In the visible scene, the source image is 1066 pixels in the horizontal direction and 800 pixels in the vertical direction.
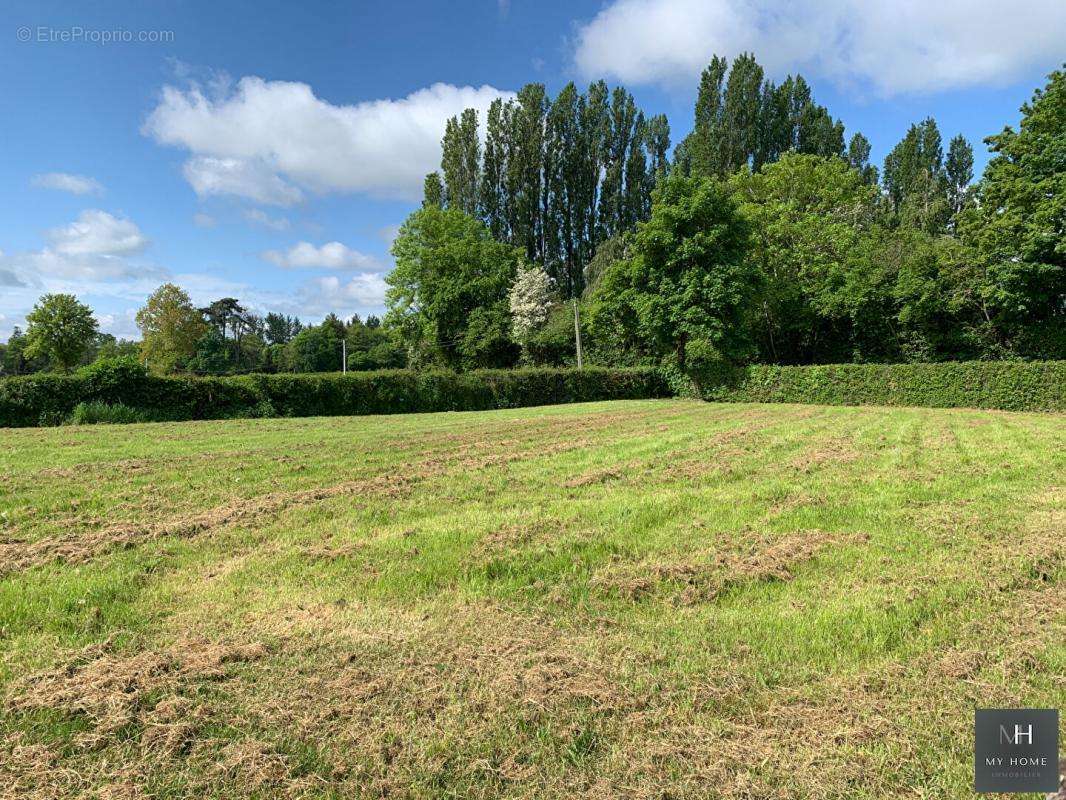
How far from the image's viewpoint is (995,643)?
8.23ft

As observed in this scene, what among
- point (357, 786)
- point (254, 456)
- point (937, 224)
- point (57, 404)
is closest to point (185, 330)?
point (57, 404)

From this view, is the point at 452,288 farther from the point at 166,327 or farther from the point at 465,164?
the point at 166,327

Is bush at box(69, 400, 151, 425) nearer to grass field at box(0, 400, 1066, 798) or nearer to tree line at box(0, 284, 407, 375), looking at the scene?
grass field at box(0, 400, 1066, 798)

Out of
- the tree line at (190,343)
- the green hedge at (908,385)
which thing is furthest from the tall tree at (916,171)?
the tree line at (190,343)

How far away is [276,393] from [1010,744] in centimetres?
1771

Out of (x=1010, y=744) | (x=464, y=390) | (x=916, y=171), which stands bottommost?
(x=1010, y=744)

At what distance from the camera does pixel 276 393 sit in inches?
648

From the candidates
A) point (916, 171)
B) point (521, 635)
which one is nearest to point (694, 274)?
point (521, 635)

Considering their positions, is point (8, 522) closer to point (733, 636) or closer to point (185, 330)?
point (733, 636)

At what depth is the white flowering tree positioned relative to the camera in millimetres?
34656

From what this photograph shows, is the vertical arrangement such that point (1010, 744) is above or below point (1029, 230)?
below

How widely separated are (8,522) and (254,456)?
3.24 meters

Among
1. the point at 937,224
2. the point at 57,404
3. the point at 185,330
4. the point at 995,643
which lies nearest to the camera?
the point at 995,643

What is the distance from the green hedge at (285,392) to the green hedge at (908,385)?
22.2ft
